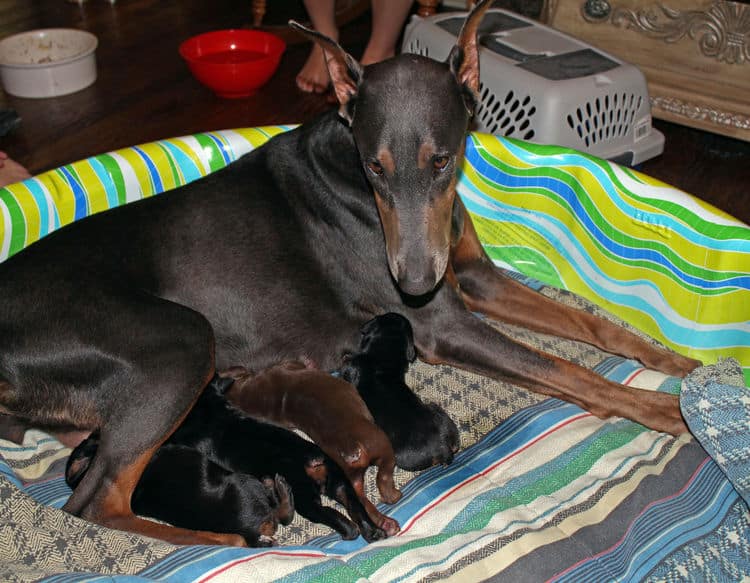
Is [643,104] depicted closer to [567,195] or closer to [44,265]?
[567,195]

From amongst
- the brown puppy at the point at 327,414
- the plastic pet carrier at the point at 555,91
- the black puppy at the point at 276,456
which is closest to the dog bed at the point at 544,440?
the black puppy at the point at 276,456

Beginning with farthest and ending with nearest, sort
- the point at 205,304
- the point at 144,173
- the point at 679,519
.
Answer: the point at 144,173, the point at 205,304, the point at 679,519

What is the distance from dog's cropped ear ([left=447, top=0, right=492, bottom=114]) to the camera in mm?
2646

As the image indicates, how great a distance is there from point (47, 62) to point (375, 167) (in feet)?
14.0

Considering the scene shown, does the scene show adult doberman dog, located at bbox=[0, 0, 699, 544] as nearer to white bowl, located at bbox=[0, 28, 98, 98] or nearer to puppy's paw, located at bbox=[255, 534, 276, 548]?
puppy's paw, located at bbox=[255, 534, 276, 548]

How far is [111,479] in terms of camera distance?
2.49 m

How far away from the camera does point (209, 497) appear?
251 centimetres

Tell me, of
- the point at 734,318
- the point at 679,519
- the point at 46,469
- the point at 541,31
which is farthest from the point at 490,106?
the point at 46,469

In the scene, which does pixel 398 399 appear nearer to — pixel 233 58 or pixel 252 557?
pixel 252 557

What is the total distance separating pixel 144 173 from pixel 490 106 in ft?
6.26

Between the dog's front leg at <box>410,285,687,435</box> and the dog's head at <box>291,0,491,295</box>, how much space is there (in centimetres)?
Answer: 41

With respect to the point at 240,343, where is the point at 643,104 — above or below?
above

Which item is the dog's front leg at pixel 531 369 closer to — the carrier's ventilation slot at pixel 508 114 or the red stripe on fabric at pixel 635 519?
the red stripe on fabric at pixel 635 519

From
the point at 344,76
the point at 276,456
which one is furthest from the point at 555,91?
the point at 276,456
